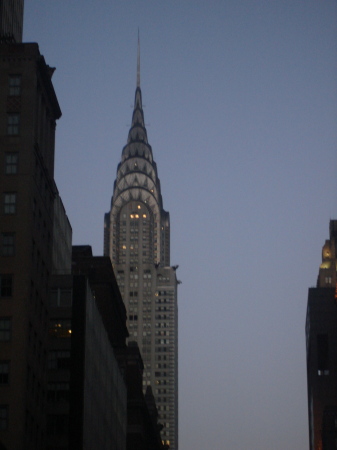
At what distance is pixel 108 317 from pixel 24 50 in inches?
2436

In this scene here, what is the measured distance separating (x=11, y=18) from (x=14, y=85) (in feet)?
149

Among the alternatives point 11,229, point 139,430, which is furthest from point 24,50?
point 139,430

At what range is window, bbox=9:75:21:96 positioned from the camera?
97.8 meters

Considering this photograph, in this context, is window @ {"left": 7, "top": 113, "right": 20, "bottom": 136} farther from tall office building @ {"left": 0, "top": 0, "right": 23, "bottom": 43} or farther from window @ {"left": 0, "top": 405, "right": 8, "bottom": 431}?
tall office building @ {"left": 0, "top": 0, "right": 23, "bottom": 43}

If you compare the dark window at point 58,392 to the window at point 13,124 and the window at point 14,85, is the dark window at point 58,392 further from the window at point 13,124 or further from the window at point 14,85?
the window at point 14,85

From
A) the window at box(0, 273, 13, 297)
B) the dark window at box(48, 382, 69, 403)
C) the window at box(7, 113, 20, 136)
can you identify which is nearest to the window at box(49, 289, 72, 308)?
the dark window at box(48, 382, 69, 403)

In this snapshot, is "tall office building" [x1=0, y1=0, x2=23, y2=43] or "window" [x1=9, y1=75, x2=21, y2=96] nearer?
"window" [x1=9, y1=75, x2=21, y2=96]

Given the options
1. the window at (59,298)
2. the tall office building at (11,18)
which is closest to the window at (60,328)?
the window at (59,298)

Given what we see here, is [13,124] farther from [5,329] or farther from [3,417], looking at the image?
[3,417]

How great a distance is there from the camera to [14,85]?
9800 cm

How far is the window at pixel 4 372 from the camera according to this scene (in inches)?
3457

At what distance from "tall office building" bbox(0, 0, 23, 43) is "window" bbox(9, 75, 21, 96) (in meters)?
34.7

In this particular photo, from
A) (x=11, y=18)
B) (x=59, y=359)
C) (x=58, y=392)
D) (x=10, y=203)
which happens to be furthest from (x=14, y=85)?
(x=11, y=18)

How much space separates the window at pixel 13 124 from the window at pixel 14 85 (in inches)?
88.3
